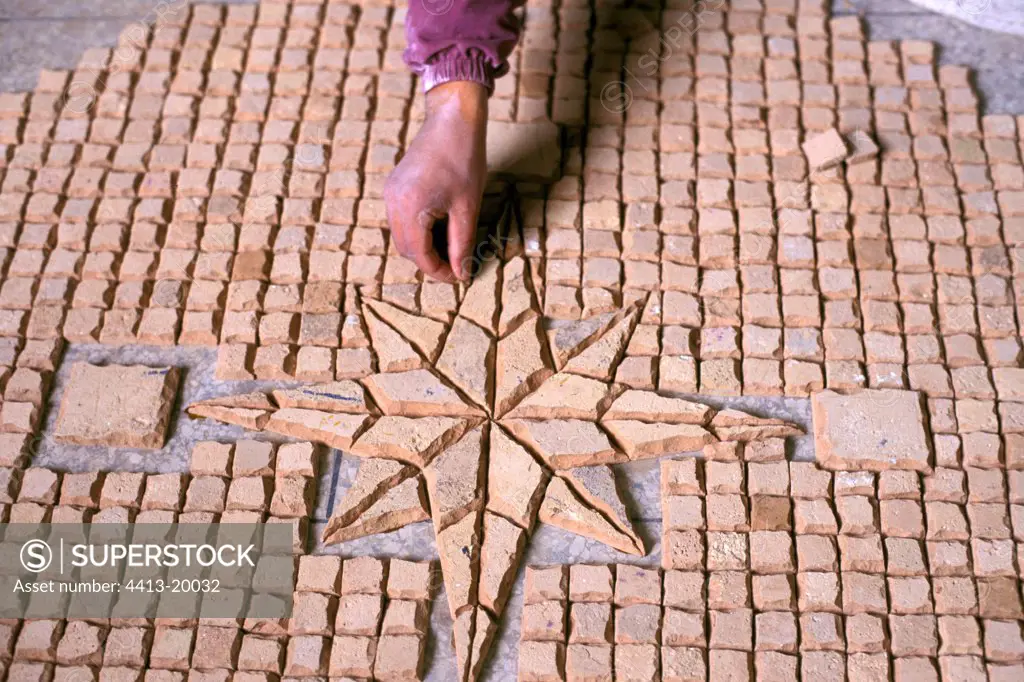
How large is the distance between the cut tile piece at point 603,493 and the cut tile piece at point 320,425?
0.29m

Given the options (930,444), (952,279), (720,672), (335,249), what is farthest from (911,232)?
(335,249)

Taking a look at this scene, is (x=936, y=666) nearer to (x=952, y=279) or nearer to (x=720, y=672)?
(x=720, y=672)

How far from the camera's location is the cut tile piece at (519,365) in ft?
4.54

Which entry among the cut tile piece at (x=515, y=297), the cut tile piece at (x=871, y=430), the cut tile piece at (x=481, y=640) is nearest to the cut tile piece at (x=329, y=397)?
the cut tile piece at (x=515, y=297)

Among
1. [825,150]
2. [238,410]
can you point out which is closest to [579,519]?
[238,410]

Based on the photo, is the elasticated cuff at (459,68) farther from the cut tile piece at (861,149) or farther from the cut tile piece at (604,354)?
the cut tile piece at (861,149)

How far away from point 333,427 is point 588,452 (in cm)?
34

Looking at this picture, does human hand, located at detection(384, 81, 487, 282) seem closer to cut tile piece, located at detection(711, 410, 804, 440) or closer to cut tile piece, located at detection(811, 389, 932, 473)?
cut tile piece, located at detection(711, 410, 804, 440)

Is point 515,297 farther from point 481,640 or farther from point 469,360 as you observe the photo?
point 481,640

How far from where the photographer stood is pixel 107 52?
179 cm

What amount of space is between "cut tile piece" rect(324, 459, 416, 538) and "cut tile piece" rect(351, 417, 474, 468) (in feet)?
0.05

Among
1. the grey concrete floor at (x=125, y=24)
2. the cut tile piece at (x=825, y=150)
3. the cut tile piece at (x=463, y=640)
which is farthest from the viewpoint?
the grey concrete floor at (x=125, y=24)

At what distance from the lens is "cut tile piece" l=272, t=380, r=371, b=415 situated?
139cm

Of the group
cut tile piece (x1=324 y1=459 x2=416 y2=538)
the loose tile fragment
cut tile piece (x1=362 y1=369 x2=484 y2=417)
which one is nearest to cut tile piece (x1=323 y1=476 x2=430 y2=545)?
cut tile piece (x1=324 y1=459 x2=416 y2=538)
